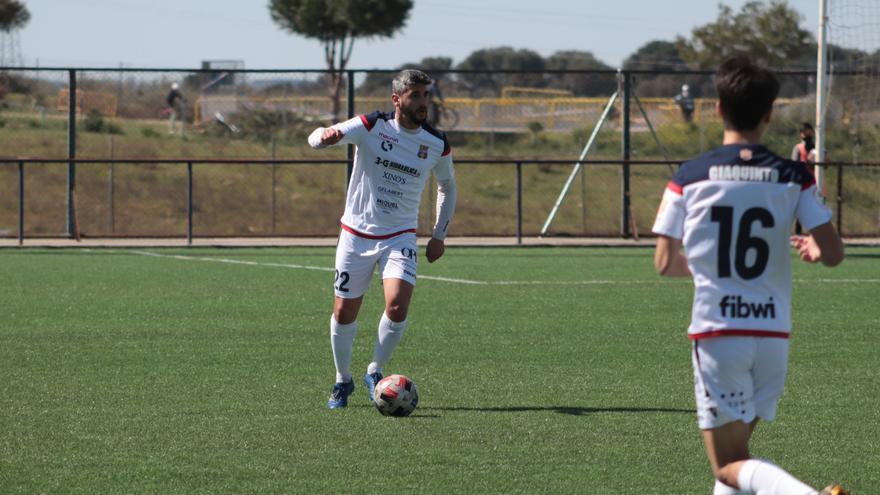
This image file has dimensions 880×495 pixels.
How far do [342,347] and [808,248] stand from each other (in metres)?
4.06

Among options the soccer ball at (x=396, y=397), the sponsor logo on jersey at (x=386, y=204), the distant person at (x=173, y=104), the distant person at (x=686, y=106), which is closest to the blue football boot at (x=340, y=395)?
the soccer ball at (x=396, y=397)

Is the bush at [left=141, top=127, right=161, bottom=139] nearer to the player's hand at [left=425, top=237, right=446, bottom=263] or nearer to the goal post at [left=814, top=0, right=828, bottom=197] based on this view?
the goal post at [left=814, top=0, right=828, bottom=197]

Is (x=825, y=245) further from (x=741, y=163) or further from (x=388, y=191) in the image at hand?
(x=388, y=191)

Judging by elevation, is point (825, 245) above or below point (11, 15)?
below

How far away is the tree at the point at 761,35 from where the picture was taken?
54.3m

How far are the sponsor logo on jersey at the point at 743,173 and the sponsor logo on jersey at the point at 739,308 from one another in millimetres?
397

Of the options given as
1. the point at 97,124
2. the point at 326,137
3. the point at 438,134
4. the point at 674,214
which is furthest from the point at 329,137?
the point at 97,124

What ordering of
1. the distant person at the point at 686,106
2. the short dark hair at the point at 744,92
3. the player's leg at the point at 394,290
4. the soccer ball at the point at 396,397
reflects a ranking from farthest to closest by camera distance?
the distant person at the point at 686,106 < the player's leg at the point at 394,290 < the soccer ball at the point at 396,397 < the short dark hair at the point at 744,92

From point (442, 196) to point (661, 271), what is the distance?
13.5 ft

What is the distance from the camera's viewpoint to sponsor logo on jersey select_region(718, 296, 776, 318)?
4422mm

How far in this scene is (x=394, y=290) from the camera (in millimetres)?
8023

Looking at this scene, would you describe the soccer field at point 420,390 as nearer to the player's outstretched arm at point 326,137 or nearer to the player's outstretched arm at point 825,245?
the player's outstretched arm at point 326,137

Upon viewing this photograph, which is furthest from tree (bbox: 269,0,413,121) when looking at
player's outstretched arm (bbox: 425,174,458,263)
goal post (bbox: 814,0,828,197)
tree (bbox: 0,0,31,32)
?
player's outstretched arm (bbox: 425,174,458,263)

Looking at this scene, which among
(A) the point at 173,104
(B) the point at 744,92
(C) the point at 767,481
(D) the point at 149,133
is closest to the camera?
(C) the point at 767,481
